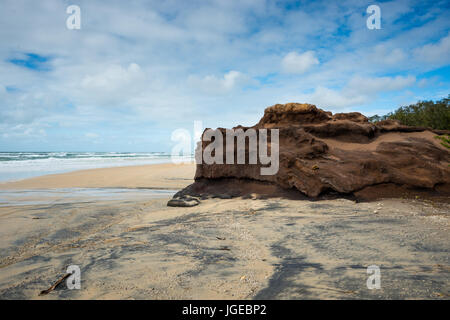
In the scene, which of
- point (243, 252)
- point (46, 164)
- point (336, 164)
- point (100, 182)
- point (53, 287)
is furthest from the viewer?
point (46, 164)

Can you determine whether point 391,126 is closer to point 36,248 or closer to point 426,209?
point 426,209

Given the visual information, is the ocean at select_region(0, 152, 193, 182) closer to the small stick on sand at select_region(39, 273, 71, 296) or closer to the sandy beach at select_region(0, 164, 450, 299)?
the sandy beach at select_region(0, 164, 450, 299)

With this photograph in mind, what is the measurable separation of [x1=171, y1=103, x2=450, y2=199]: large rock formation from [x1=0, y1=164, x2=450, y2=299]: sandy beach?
0.63 meters

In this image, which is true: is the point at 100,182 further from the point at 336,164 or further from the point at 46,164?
the point at 46,164

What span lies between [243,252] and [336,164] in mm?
3821

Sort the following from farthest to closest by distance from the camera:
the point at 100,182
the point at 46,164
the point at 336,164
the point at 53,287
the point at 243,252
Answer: the point at 46,164 < the point at 100,182 < the point at 336,164 < the point at 243,252 < the point at 53,287

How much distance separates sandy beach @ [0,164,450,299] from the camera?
206cm

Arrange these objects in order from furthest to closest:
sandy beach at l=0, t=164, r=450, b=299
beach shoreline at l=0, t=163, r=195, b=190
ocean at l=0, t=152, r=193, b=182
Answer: ocean at l=0, t=152, r=193, b=182 → beach shoreline at l=0, t=163, r=195, b=190 → sandy beach at l=0, t=164, r=450, b=299

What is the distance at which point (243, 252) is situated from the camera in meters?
2.89

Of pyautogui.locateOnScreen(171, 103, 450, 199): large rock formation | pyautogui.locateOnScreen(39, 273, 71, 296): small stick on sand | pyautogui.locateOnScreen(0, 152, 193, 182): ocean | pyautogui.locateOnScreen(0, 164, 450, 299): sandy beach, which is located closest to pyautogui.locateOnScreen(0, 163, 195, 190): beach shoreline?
pyautogui.locateOnScreen(0, 152, 193, 182): ocean

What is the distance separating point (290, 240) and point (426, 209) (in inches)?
111

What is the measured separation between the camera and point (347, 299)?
1818 millimetres

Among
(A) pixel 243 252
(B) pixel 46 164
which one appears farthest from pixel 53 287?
(B) pixel 46 164
